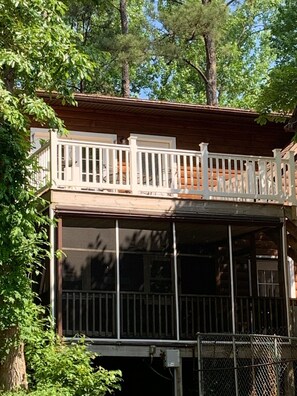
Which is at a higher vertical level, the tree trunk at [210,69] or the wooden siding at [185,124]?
the tree trunk at [210,69]

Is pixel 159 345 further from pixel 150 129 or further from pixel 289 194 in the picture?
pixel 150 129

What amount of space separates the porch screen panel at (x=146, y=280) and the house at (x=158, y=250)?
0.02 metres

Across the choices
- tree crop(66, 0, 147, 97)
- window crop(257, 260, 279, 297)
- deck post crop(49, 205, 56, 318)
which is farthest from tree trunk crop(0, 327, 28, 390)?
tree crop(66, 0, 147, 97)

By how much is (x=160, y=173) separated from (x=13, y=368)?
17.2ft

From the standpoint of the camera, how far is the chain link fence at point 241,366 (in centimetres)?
1603

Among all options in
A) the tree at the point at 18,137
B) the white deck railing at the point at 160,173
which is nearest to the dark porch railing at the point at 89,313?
the tree at the point at 18,137

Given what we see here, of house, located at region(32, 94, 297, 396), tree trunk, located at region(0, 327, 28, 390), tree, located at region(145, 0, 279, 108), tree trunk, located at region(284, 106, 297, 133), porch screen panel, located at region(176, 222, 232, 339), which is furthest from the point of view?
tree, located at region(145, 0, 279, 108)

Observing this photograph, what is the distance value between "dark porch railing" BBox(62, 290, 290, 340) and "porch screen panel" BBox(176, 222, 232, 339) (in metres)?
0.02

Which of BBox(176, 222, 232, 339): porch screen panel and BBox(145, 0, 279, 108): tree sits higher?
BBox(145, 0, 279, 108): tree

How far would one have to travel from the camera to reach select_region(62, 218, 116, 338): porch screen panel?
1589 centimetres

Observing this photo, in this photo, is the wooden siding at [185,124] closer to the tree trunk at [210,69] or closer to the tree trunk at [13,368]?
the tree trunk at [13,368]

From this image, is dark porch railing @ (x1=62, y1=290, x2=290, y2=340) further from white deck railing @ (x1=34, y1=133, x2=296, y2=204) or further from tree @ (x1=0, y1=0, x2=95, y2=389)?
white deck railing @ (x1=34, y1=133, x2=296, y2=204)

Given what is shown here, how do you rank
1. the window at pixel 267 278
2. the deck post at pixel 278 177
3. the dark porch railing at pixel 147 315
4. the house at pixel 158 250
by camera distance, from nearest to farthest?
the house at pixel 158 250 → the dark porch railing at pixel 147 315 → the deck post at pixel 278 177 → the window at pixel 267 278

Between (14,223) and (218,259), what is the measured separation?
20.2 ft
